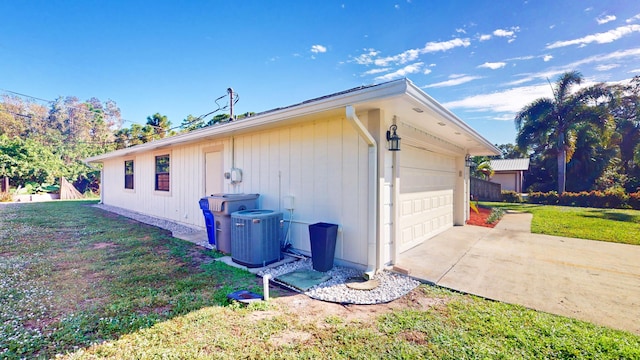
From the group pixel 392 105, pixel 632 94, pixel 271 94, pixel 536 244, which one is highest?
pixel 632 94

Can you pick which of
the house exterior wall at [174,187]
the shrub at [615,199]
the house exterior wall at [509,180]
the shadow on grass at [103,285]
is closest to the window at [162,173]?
the house exterior wall at [174,187]

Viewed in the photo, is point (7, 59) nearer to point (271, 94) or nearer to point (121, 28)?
point (121, 28)

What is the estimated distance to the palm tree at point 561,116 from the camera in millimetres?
15945

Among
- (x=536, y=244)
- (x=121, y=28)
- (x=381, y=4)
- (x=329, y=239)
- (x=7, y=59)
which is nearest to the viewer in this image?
(x=329, y=239)

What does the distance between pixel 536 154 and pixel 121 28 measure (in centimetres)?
3263

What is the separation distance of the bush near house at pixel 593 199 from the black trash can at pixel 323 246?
17674 millimetres

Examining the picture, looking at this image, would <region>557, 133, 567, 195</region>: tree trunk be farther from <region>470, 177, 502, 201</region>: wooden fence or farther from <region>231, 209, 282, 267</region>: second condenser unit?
<region>231, 209, 282, 267</region>: second condenser unit

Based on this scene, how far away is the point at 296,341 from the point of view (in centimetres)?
242

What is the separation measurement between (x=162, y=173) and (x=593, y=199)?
21169 millimetres

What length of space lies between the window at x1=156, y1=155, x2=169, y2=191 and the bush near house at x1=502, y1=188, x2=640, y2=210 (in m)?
19.6

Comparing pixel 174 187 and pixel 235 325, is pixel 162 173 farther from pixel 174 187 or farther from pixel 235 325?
pixel 235 325

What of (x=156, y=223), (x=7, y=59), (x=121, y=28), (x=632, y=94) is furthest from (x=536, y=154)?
(x=7, y=59)

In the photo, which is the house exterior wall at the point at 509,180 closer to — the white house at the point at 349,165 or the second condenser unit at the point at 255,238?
the white house at the point at 349,165

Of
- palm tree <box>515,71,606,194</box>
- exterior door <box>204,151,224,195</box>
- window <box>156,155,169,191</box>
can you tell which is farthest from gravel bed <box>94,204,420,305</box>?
palm tree <box>515,71,606,194</box>
